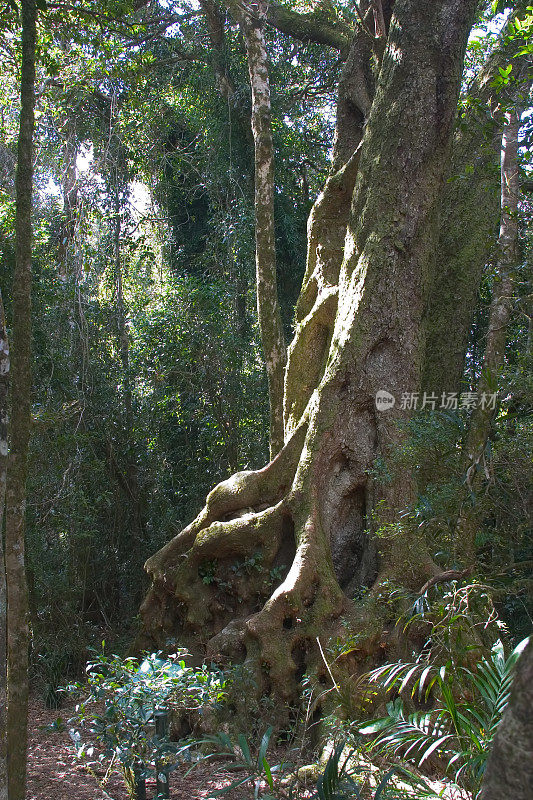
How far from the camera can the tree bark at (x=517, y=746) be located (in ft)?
5.38

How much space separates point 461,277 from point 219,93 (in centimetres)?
559

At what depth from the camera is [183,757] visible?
141 inches

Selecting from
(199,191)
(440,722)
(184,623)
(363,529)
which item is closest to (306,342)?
(363,529)

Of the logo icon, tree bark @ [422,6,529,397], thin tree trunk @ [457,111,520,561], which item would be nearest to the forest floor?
thin tree trunk @ [457,111,520,561]

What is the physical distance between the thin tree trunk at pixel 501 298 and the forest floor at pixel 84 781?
7.12 ft

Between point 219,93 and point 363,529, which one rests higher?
point 219,93

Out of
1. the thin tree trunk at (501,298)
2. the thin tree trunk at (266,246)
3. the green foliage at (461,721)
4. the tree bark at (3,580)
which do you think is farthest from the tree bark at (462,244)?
the tree bark at (3,580)

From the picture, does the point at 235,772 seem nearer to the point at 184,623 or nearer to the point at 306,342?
the point at 184,623

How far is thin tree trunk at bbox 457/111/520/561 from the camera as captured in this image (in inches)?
176

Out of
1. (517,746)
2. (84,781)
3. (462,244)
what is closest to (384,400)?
(462,244)

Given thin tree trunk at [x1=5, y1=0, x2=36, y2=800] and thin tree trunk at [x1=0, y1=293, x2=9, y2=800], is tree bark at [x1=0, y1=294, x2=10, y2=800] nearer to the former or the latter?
thin tree trunk at [x1=0, y1=293, x2=9, y2=800]

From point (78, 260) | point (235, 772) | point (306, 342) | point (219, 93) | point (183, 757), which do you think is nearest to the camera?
point (183, 757)

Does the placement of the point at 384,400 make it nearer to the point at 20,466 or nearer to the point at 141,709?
the point at 20,466

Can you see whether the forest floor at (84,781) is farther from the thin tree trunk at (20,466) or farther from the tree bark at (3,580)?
the tree bark at (3,580)
